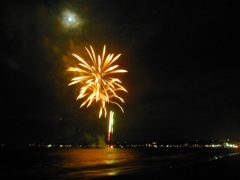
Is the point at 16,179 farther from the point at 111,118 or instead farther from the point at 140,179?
the point at 111,118

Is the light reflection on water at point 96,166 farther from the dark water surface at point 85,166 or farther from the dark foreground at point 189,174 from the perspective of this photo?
the dark foreground at point 189,174

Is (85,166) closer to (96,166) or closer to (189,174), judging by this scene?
(96,166)

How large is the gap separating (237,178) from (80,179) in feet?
51.9

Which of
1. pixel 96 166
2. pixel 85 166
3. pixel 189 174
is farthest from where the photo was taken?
pixel 85 166

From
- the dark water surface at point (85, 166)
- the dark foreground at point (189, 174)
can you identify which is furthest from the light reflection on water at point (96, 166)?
the dark foreground at point (189, 174)

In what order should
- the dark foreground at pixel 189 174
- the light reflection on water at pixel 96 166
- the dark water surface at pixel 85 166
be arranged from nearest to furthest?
the dark foreground at pixel 189 174, the dark water surface at pixel 85 166, the light reflection on water at pixel 96 166

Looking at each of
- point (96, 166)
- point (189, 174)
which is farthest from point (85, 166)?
point (189, 174)

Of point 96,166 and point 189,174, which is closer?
point 189,174

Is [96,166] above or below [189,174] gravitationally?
above

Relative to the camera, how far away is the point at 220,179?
103 feet

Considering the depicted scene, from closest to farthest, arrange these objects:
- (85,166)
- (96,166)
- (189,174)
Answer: (189,174) → (96,166) → (85,166)

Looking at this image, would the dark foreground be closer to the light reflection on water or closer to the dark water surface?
the dark water surface

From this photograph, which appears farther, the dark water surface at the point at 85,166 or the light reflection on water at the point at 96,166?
the light reflection on water at the point at 96,166

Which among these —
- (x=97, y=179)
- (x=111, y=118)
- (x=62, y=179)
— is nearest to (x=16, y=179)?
(x=62, y=179)
